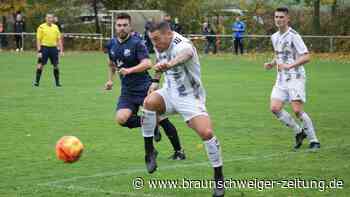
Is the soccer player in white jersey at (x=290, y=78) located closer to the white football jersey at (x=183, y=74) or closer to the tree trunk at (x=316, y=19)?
the white football jersey at (x=183, y=74)

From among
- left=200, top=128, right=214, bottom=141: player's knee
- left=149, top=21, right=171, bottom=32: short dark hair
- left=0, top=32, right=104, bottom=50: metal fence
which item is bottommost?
left=0, top=32, right=104, bottom=50: metal fence

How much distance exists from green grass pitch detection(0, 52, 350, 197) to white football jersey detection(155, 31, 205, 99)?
1.09m

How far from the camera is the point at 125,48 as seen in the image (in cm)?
1184

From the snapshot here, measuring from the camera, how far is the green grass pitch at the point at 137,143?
9.63 m

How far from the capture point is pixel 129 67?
39.3 feet

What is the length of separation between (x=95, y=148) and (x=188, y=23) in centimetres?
3960

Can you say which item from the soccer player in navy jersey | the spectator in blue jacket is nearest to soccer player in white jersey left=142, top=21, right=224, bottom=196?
the soccer player in navy jersey

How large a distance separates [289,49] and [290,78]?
44 centimetres

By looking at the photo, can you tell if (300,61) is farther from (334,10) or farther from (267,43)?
(334,10)

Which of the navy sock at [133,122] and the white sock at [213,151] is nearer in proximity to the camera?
the white sock at [213,151]

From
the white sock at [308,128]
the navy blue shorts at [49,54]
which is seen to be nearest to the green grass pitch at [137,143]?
the white sock at [308,128]

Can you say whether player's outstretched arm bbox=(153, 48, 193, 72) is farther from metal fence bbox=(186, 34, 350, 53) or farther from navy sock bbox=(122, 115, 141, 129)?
metal fence bbox=(186, 34, 350, 53)

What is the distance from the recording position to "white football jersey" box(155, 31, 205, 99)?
29.9 feet

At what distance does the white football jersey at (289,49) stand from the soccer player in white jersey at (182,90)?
3536 mm
